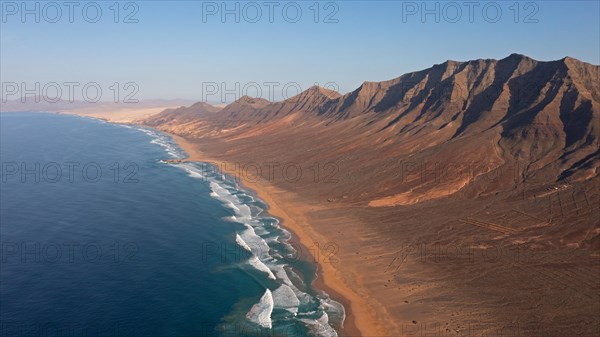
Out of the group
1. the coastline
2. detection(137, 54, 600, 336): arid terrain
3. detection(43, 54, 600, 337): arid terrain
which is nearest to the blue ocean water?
the coastline

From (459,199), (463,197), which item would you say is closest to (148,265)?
(459,199)

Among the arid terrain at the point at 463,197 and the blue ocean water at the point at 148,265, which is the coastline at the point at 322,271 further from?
the blue ocean water at the point at 148,265

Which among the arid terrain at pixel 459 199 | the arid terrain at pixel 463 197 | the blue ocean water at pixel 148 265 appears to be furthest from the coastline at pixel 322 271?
the blue ocean water at pixel 148 265

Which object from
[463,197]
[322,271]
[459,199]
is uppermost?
[463,197]

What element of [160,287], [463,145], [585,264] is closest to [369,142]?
[463,145]

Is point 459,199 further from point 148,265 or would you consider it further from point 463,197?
point 148,265

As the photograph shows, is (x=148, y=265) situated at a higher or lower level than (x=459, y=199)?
lower

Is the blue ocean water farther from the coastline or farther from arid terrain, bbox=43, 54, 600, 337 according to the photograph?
arid terrain, bbox=43, 54, 600, 337
